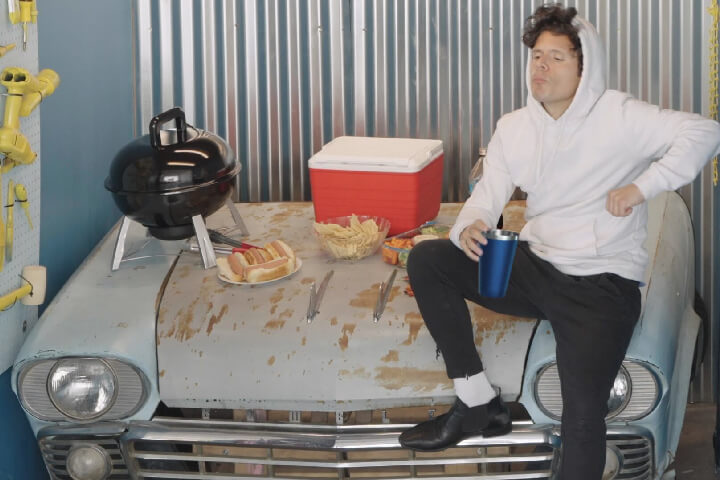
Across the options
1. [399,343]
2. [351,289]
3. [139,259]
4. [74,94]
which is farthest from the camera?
[74,94]

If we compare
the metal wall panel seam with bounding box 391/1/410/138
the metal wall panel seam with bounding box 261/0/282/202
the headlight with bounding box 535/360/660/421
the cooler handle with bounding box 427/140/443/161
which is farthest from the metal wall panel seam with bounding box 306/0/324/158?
the headlight with bounding box 535/360/660/421

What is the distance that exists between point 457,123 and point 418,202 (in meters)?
0.79

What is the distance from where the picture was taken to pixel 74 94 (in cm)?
364

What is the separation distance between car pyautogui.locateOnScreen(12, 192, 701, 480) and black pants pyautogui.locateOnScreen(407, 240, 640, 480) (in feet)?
0.27

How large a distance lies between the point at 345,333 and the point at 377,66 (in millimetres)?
1681

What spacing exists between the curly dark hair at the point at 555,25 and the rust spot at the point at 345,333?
0.93 metres

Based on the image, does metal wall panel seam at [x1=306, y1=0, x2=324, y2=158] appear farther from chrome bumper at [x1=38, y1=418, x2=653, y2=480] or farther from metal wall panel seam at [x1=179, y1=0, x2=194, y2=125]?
chrome bumper at [x1=38, y1=418, x2=653, y2=480]

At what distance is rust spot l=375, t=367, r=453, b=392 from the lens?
280 centimetres

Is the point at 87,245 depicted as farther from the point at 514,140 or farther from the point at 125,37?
the point at 514,140

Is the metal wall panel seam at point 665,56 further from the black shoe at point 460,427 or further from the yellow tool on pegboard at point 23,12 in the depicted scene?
the yellow tool on pegboard at point 23,12

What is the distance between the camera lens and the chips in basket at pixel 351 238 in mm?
3318

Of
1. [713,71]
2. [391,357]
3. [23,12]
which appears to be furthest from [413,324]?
[713,71]

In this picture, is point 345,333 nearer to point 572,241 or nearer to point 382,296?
point 382,296

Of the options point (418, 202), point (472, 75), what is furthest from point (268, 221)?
point (472, 75)
